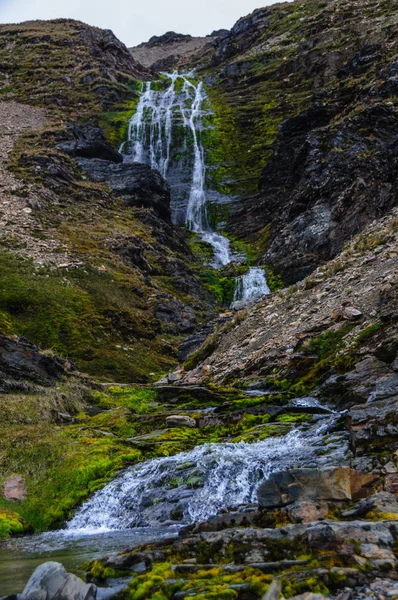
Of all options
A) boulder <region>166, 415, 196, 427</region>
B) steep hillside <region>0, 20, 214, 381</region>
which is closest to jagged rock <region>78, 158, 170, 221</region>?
steep hillside <region>0, 20, 214, 381</region>

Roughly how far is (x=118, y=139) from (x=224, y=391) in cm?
5657

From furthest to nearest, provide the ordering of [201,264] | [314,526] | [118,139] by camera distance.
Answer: [118,139] → [201,264] → [314,526]

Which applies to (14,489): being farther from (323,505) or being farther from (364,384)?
(364,384)

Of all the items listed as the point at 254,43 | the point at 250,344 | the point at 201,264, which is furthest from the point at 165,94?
the point at 250,344

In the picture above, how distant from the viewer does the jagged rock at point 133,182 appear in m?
44.6

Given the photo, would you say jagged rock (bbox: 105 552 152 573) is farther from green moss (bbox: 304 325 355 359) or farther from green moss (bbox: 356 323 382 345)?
green moss (bbox: 304 325 355 359)

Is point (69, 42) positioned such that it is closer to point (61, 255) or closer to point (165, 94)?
point (165, 94)

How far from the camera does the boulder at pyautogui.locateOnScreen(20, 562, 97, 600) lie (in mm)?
4641

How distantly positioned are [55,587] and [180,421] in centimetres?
829

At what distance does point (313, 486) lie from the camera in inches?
265

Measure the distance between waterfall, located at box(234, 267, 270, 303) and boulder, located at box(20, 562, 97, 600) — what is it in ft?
102

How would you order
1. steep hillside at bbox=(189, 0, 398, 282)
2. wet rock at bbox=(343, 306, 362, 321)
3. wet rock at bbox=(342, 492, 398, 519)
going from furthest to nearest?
steep hillside at bbox=(189, 0, 398, 282), wet rock at bbox=(343, 306, 362, 321), wet rock at bbox=(342, 492, 398, 519)

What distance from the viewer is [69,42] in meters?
89.1

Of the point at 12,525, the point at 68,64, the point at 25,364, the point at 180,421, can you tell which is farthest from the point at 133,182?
the point at 68,64
